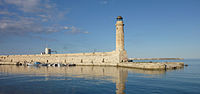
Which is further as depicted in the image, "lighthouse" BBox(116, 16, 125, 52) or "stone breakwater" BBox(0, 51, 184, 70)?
"lighthouse" BBox(116, 16, 125, 52)

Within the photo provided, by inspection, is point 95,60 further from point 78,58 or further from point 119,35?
point 119,35

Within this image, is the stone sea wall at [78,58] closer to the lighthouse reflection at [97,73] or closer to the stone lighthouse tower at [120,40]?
the stone lighthouse tower at [120,40]

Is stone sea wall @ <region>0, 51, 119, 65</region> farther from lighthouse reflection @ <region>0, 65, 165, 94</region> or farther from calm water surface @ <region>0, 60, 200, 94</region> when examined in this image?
calm water surface @ <region>0, 60, 200, 94</region>

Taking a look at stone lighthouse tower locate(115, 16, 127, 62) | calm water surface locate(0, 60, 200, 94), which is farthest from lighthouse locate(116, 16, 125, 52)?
calm water surface locate(0, 60, 200, 94)

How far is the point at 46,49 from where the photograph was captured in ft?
265

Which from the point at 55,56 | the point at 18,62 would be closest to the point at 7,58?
the point at 18,62

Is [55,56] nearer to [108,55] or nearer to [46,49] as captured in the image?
[46,49]

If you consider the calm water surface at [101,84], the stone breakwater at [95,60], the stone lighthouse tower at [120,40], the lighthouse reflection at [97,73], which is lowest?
the lighthouse reflection at [97,73]

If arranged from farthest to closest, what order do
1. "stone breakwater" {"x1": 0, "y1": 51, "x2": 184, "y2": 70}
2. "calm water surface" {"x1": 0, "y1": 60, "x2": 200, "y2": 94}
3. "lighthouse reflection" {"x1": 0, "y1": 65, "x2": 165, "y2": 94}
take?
1. "stone breakwater" {"x1": 0, "y1": 51, "x2": 184, "y2": 70}
2. "lighthouse reflection" {"x1": 0, "y1": 65, "x2": 165, "y2": 94}
3. "calm water surface" {"x1": 0, "y1": 60, "x2": 200, "y2": 94}

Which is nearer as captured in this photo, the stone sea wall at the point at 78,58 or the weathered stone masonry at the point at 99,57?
the weathered stone masonry at the point at 99,57

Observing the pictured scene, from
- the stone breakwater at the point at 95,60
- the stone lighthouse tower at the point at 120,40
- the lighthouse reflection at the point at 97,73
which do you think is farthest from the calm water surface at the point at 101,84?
the stone lighthouse tower at the point at 120,40

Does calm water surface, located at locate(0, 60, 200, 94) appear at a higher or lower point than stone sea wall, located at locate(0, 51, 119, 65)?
lower

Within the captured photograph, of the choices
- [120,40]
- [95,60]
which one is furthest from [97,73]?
[95,60]

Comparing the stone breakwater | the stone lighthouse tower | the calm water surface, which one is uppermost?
the stone lighthouse tower
